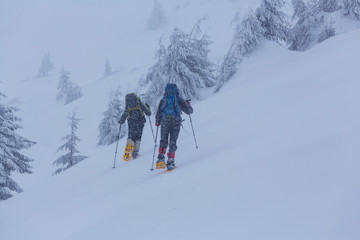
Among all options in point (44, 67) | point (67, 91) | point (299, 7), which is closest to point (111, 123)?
point (299, 7)

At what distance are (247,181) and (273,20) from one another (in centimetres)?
1445

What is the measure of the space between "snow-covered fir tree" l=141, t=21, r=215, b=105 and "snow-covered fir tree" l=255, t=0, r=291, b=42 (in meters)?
4.58

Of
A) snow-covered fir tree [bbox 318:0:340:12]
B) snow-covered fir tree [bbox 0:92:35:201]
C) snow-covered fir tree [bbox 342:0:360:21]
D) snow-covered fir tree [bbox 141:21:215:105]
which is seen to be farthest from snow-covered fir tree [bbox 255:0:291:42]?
snow-covered fir tree [bbox 0:92:35:201]

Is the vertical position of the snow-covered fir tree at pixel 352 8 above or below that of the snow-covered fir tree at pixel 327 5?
below

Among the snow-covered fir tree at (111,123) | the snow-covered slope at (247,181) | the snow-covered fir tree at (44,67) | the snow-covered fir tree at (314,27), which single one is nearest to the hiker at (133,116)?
the snow-covered slope at (247,181)

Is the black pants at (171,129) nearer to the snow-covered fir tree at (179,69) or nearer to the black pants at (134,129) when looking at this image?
the black pants at (134,129)

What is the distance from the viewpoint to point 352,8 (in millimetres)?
13773

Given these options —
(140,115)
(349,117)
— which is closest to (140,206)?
(349,117)

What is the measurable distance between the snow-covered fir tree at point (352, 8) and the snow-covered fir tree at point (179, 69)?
857 cm

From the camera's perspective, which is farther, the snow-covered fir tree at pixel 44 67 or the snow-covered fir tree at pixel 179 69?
the snow-covered fir tree at pixel 44 67

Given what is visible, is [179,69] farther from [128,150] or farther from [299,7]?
[128,150]

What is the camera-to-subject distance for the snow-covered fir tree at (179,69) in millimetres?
17391

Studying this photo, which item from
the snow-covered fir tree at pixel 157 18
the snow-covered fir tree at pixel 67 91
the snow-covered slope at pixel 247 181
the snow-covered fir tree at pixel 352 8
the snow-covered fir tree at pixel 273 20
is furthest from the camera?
the snow-covered fir tree at pixel 157 18

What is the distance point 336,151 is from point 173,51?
14.8 meters
